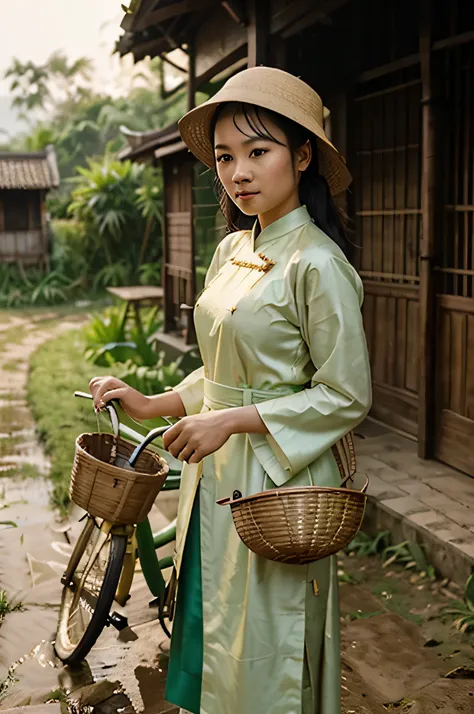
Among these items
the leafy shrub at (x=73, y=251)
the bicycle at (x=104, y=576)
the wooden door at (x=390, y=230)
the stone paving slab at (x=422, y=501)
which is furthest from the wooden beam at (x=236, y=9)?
the leafy shrub at (x=73, y=251)

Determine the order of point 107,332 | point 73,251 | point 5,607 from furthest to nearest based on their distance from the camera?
point 73,251 < point 107,332 < point 5,607

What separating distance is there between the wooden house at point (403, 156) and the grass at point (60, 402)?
2.56 meters

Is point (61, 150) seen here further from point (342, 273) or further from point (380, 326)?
point (342, 273)

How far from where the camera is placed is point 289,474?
2.08 meters

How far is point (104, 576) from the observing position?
10.0 ft

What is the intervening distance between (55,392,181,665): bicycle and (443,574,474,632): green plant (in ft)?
4.48

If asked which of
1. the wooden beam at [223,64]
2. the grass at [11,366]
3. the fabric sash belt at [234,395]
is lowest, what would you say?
the grass at [11,366]

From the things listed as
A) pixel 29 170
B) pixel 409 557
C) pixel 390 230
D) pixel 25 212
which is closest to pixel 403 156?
pixel 390 230

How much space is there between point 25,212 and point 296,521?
71.8 ft

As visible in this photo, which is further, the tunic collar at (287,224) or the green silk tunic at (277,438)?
the tunic collar at (287,224)

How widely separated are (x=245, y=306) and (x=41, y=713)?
6.25 feet

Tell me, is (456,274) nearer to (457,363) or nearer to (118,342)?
(457,363)

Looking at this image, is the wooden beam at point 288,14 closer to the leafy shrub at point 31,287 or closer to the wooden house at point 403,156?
the wooden house at point 403,156

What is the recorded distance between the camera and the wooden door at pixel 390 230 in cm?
583
